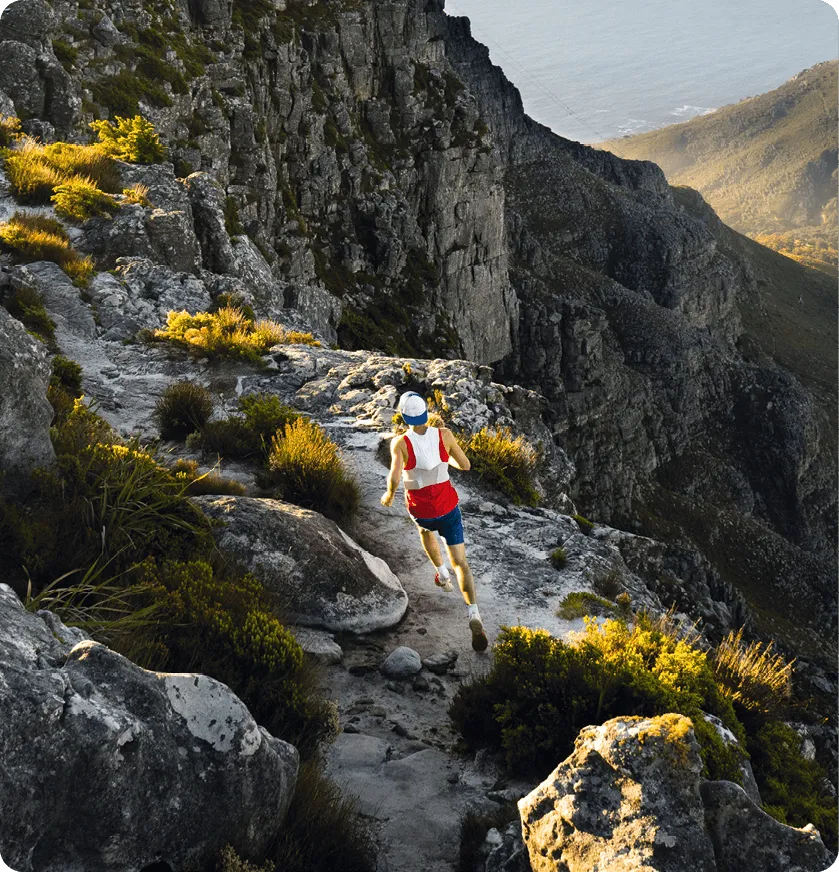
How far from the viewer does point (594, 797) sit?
4.44 m

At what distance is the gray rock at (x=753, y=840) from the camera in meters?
4.25

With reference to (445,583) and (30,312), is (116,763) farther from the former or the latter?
(30,312)

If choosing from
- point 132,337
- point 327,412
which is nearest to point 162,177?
point 132,337

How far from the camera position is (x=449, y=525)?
8.31 m

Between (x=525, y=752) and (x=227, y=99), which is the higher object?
(x=227, y=99)

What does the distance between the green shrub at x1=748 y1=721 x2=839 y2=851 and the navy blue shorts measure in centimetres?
354

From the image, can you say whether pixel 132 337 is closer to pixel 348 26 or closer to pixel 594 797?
pixel 594 797

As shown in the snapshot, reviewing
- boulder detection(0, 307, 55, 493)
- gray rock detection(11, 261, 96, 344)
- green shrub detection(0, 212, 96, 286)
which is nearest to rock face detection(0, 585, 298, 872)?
boulder detection(0, 307, 55, 493)

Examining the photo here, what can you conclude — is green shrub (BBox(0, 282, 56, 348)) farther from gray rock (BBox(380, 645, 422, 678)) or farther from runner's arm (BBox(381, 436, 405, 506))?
gray rock (BBox(380, 645, 422, 678))

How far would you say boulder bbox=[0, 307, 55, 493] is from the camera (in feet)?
22.7

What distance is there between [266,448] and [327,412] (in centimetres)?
257

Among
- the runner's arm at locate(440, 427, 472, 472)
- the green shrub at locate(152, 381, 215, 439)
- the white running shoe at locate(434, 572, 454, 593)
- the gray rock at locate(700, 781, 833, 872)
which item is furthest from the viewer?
the green shrub at locate(152, 381, 215, 439)

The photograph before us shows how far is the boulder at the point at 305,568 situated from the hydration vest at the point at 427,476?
1.01 m

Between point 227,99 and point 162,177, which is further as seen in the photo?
point 227,99
